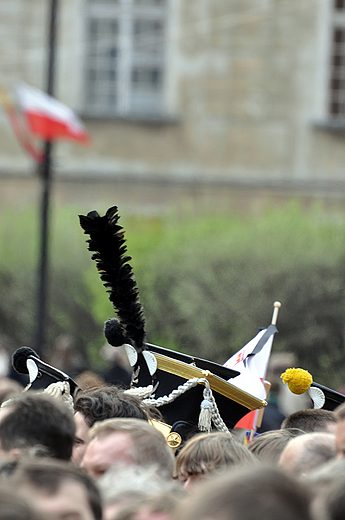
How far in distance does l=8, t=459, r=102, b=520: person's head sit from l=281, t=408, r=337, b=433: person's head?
6.59 feet

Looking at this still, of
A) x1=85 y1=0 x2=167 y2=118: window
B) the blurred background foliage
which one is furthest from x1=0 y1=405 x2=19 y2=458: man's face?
x1=85 y1=0 x2=167 y2=118: window

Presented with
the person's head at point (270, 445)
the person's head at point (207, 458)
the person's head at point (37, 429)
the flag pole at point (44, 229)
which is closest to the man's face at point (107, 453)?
the person's head at point (37, 429)

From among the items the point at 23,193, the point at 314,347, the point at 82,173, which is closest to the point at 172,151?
the point at 82,173

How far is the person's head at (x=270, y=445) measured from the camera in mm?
3373

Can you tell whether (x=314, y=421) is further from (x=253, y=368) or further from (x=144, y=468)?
(x=144, y=468)

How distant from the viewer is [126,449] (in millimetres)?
2578

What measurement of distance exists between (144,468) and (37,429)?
42cm

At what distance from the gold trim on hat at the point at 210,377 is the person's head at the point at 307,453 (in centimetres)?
71

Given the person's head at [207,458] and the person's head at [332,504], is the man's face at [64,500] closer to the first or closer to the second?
the person's head at [332,504]

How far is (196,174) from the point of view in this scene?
15594 millimetres

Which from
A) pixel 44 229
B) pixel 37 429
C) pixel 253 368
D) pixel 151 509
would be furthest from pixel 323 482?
pixel 44 229

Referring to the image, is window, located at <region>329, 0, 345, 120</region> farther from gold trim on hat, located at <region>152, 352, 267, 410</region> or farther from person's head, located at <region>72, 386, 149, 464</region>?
person's head, located at <region>72, 386, 149, 464</region>

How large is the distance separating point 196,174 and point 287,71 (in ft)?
8.24

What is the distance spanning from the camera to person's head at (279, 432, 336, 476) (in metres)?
2.79
